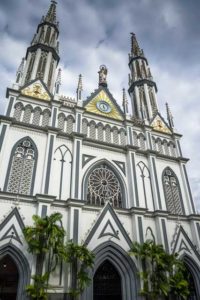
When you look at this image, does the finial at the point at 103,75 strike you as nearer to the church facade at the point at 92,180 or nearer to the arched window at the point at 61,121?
the church facade at the point at 92,180

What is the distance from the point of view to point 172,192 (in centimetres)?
1881

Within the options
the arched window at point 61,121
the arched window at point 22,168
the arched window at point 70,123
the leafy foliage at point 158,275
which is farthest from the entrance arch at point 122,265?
the arched window at point 61,121

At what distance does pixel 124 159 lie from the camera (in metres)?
18.4

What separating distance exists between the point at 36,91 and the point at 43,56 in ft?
19.5

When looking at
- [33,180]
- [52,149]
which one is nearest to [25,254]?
[33,180]

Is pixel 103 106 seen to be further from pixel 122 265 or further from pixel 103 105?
pixel 122 265

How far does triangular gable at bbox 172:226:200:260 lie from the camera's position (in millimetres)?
15648

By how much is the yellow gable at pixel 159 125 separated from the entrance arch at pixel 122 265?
12.5 metres

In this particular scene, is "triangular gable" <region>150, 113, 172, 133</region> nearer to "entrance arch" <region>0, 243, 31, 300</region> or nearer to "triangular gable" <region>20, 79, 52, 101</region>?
"triangular gable" <region>20, 79, 52, 101</region>

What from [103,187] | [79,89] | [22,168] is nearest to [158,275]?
[103,187]

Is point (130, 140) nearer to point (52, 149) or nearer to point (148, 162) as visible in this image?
point (148, 162)

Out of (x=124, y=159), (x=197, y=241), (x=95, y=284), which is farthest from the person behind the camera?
(x=124, y=159)

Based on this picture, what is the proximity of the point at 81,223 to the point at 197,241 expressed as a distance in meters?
8.84

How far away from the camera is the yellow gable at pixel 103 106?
2019cm
